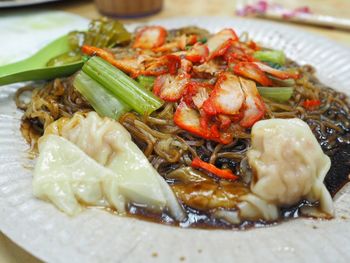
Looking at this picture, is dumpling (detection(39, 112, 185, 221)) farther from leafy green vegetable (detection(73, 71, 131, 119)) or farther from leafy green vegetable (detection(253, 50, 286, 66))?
leafy green vegetable (detection(253, 50, 286, 66))

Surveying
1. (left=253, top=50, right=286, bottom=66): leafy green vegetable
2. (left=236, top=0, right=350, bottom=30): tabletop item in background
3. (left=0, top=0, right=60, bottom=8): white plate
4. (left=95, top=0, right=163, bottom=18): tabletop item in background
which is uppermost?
(left=253, top=50, right=286, bottom=66): leafy green vegetable

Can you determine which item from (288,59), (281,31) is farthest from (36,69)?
(281,31)

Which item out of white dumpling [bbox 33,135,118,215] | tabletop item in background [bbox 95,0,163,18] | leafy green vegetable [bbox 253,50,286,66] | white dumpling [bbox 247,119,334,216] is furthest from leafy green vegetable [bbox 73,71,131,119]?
tabletop item in background [bbox 95,0,163,18]

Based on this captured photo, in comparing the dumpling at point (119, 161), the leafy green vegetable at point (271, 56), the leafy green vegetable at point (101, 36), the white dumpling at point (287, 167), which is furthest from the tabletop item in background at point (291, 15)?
the dumpling at point (119, 161)

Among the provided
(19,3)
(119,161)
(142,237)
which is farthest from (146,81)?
(19,3)

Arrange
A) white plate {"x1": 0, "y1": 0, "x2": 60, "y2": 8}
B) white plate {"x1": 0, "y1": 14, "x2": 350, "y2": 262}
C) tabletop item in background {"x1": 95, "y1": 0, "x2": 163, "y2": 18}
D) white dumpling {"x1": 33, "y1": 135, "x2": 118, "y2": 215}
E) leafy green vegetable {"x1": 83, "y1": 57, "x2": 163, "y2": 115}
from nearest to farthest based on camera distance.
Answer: white plate {"x1": 0, "y1": 14, "x2": 350, "y2": 262}
white dumpling {"x1": 33, "y1": 135, "x2": 118, "y2": 215}
leafy green vegetable {"x1": 83, "y1": 57, "x2": 163, "y2": 115}
tabletop item in background {"x1": 95, "y1": 0, "x2": 163, "y2": 18}
white plate {"x1": 0, "y1": 0, "x2": 60, "y2": 8}

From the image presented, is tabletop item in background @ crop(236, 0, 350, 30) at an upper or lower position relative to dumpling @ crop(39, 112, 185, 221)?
upper

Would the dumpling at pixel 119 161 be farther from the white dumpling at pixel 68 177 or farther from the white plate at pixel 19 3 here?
the white plate at pixel 19 3
